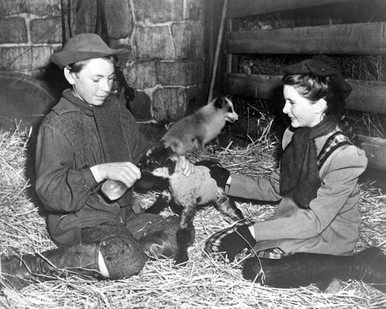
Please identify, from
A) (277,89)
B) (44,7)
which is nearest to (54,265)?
(277,89)

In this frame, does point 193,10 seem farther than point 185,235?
Yes

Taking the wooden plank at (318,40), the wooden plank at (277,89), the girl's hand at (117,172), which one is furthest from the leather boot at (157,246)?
the wooden plank at (318,40)

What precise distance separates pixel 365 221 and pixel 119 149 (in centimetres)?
204

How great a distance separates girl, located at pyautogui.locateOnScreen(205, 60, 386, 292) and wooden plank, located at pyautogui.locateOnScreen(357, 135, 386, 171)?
1.30 m

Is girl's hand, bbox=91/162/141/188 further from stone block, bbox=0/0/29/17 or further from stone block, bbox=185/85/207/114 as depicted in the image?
stone block, bbox=0/0/29/17

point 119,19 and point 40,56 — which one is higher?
point 119,19

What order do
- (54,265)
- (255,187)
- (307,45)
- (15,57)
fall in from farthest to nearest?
(15,57) < (307,45) < (255,187) < (54,265)

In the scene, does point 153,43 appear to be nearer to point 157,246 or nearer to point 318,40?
point 318,40

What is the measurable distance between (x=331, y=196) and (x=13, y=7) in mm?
4886

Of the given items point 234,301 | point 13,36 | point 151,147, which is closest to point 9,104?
point 13,36

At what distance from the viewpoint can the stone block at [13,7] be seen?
231 inches

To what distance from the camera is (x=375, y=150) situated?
13.7 ft

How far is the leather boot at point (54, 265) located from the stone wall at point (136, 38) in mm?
3503

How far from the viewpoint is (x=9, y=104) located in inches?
217
